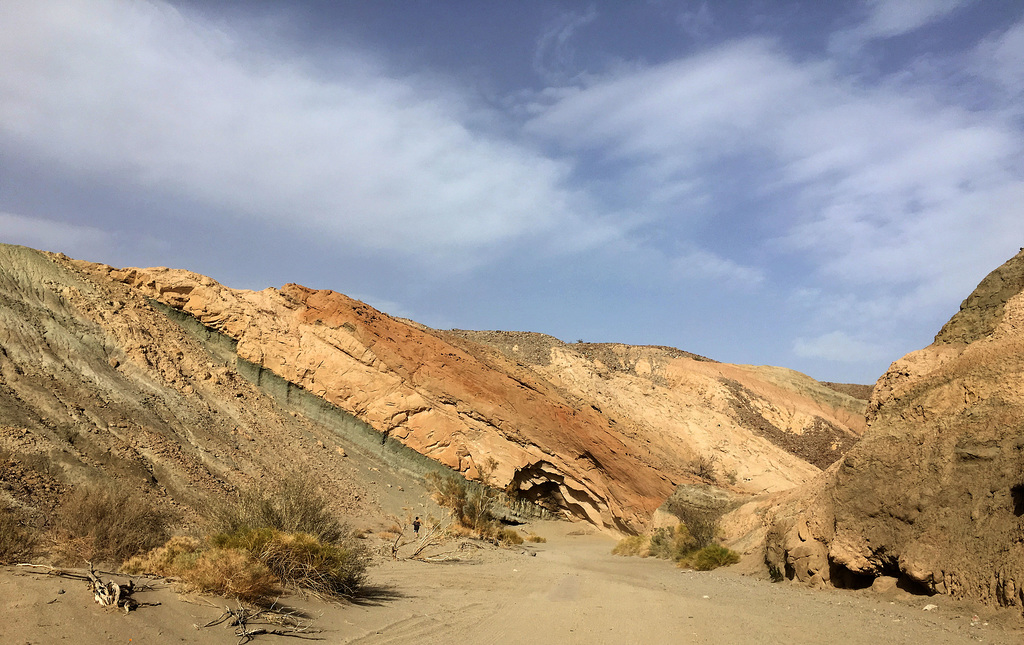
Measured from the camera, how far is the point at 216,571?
6.50 metres

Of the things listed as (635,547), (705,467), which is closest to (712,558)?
(635,547)

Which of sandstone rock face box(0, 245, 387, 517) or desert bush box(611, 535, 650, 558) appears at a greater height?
sandstone rock face box(0, 245, 387, 517)

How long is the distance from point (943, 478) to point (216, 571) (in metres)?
8.72

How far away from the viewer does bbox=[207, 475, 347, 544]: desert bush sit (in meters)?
9.21

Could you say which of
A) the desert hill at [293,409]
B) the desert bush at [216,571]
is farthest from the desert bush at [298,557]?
the desert hill at [293,409]

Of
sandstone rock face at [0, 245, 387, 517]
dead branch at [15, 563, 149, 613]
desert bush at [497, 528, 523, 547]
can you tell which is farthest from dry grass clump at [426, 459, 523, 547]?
dead branch at [15, 563, 149, 613]

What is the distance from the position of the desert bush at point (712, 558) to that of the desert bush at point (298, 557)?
870 cm

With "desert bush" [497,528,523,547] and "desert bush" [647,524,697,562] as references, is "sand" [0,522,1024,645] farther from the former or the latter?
"desert bush" [497,528,523,547]

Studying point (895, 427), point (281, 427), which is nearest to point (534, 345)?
point (281, 427)

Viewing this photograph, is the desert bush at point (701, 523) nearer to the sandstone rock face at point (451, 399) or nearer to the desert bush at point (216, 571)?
the sandstone rock face at point (451, 399)

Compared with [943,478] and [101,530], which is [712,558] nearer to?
[943,478]

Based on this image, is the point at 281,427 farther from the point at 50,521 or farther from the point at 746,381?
the point at 746,381

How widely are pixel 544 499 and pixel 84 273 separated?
67.7 feet

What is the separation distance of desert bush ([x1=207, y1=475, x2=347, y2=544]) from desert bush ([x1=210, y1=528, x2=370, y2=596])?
2.81ft
